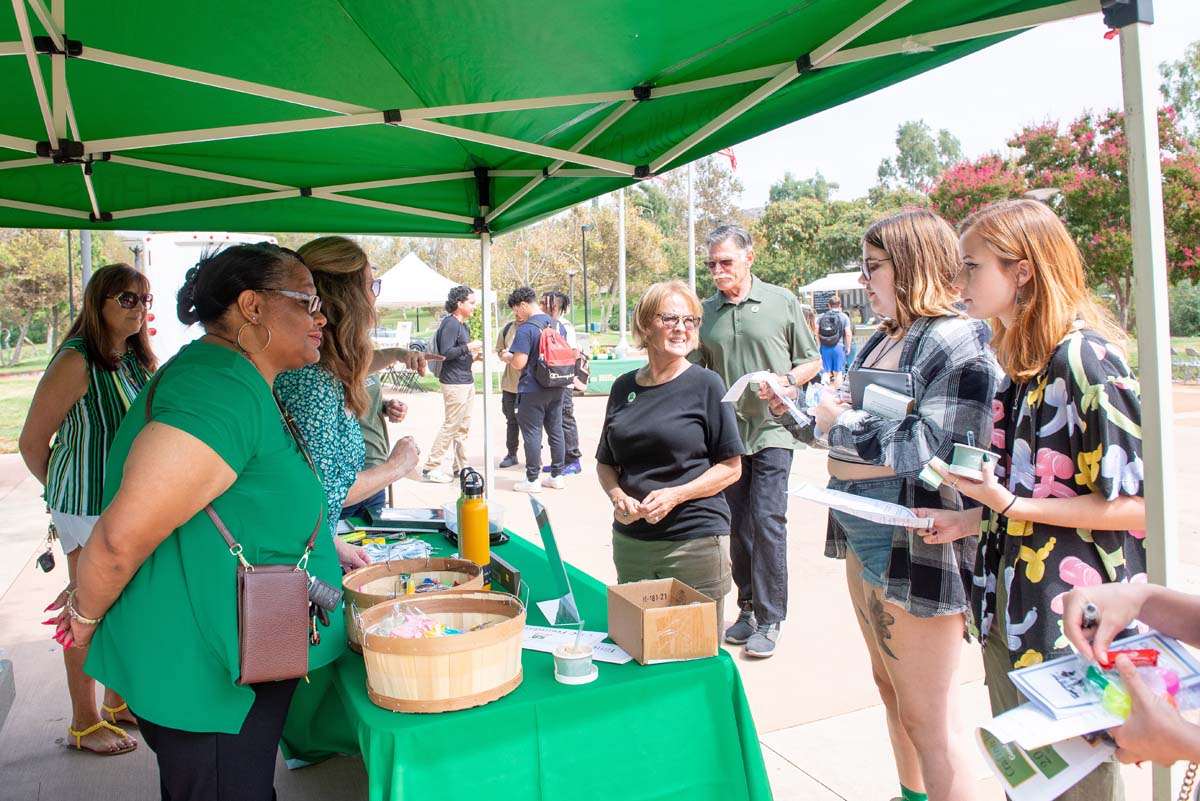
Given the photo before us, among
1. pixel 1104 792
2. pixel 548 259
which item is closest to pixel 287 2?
pixel 1104 792

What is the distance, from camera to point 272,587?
1.64 metres

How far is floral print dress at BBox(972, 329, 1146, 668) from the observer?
159cm

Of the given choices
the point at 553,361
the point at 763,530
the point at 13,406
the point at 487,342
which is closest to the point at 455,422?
the point at 553,361

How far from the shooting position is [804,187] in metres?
73.7

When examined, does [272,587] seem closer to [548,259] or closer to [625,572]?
[625,572]

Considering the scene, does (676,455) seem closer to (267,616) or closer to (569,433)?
(267,616)

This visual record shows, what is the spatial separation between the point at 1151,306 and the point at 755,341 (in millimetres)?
2476

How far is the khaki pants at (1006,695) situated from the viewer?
1628 mm

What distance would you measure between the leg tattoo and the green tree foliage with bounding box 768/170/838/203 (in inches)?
2906

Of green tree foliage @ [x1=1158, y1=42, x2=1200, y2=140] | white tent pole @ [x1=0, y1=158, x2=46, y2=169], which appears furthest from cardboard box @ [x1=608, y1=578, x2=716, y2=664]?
green tree foliage @ [x1=1158, y1=42, x2=1200, y2=140]

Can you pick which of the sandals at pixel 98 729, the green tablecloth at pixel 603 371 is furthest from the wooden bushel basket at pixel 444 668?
the green tablecloth at pixel 603 371

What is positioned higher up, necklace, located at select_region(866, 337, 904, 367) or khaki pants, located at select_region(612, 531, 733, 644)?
necklace, located at select_region(866, 337, 904, 367)

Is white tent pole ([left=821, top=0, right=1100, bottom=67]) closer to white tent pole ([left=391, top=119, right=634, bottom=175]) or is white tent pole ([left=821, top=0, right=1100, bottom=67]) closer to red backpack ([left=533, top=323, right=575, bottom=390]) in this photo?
white tent pole ([left=391, top=119, right=634, bottom=175])

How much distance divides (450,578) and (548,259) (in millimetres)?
36672
